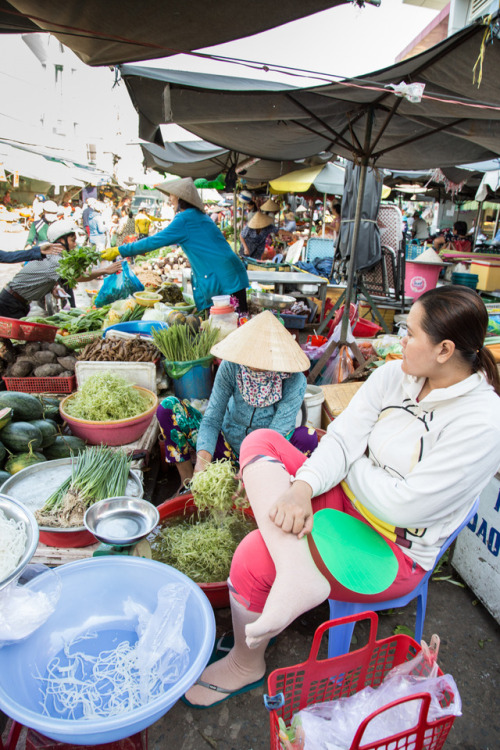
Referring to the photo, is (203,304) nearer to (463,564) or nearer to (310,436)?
(310,436)

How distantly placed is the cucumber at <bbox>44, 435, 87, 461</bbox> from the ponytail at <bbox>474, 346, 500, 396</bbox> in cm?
227

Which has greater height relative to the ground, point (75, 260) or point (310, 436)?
point (75, 260)

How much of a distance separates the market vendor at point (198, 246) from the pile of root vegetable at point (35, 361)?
985mm

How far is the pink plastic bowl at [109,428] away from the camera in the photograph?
9.18ft

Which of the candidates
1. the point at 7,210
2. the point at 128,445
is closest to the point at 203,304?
the point at 128,445

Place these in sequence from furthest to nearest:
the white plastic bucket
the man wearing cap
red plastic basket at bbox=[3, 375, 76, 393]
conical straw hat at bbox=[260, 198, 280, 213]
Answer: conical straw hat at bbox=[260, 198, 280, 213], the man wearing cap, red plastic basket at bbox=[3, 375, 76, 393], the white plastic bucket

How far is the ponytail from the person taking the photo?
1.46 m

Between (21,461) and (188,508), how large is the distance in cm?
98

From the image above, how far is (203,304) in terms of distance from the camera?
4590 mm

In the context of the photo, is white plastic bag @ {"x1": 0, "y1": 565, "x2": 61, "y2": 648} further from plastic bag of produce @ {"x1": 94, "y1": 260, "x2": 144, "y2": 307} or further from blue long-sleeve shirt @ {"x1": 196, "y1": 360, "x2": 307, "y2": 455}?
plastic bag of produce @ {"x1": 94, "y1": 260, "x2": 144, "y2": 307}

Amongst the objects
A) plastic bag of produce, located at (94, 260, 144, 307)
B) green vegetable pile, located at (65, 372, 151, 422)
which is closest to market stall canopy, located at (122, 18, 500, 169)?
plastic bag of produce, located at (94, 260, 144, 307)

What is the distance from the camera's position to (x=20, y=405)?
2.65 metres

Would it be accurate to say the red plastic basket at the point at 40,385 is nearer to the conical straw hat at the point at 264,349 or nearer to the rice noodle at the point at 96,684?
the conical straw hat at the point at 264,349

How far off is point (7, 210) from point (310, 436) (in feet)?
62.3
